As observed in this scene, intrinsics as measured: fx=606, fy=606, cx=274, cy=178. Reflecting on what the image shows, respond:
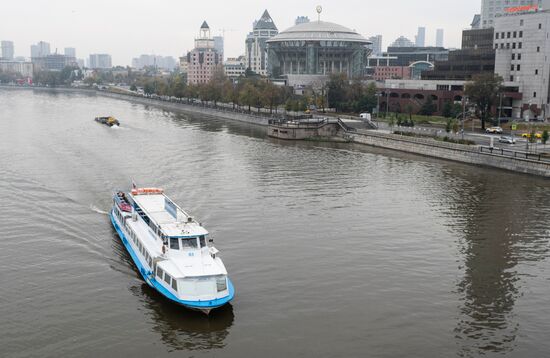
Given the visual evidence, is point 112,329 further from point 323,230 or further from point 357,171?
point 357,171

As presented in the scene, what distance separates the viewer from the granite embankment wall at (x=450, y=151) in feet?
187

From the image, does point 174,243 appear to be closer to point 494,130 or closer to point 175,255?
point 175,255

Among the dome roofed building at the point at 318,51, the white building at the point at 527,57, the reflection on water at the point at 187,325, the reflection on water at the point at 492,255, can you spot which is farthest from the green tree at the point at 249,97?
the reflection on water at the point at 187,325

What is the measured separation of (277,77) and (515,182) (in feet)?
408

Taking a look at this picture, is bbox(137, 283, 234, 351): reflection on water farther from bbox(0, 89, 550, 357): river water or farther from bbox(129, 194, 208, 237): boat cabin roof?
bbox(129, 194, 208, 237): boat cabin roof

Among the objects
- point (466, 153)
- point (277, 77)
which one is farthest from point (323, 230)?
point (277, 77)

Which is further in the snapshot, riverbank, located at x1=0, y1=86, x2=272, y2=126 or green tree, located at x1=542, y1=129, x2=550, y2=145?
riverbank, located at x1=0, y1=86, x2=272, y2=126

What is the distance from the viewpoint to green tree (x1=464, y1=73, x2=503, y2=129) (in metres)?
80.6

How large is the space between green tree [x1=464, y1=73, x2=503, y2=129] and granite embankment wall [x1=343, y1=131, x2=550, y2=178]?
526 inches

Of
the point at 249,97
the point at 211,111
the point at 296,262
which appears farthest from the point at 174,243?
the point at 211,111

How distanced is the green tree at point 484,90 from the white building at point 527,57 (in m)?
8.51

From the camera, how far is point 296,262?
31234 millimetres

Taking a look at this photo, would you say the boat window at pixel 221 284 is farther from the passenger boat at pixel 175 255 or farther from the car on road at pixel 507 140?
the car on road at pixel 507 140

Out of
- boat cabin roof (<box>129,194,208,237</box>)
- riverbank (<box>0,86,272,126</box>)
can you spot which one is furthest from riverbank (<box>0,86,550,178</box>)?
boat cabin roof (<box>129,194,208,237</box>)
